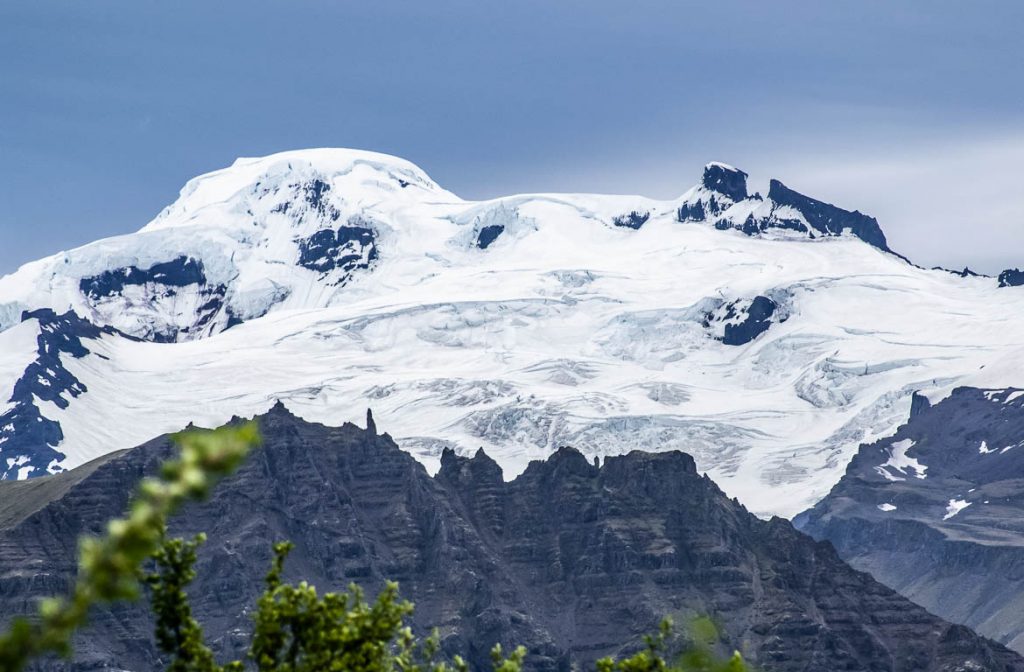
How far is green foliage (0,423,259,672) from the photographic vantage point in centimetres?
2475

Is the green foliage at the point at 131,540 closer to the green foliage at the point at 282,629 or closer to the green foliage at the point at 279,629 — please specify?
the green foliage at the point at 282,629

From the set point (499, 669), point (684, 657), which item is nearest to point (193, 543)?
point (499, 669)

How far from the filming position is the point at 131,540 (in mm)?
24828

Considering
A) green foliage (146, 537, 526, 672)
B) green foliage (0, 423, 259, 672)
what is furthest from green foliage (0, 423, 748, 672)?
green foliage (0, 423, 259, 672)

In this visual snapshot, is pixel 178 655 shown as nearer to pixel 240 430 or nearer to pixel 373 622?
pixel 373 622

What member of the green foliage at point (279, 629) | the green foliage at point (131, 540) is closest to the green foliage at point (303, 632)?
the green foliage at point (279, 629)

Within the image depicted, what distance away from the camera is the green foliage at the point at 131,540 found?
24750 mm

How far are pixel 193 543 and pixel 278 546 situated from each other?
2.77 meters

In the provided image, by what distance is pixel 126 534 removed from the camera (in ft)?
81.4

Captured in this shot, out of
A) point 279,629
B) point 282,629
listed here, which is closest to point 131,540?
point 279,629

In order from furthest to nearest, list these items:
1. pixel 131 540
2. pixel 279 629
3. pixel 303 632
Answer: pixel 303 632
pixel 279 629
pixel 131 540

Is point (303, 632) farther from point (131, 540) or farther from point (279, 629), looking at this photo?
point (131, 540)

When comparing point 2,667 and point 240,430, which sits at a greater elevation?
point 240,430

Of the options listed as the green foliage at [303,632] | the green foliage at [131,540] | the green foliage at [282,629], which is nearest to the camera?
the green foliage at [131,540]
